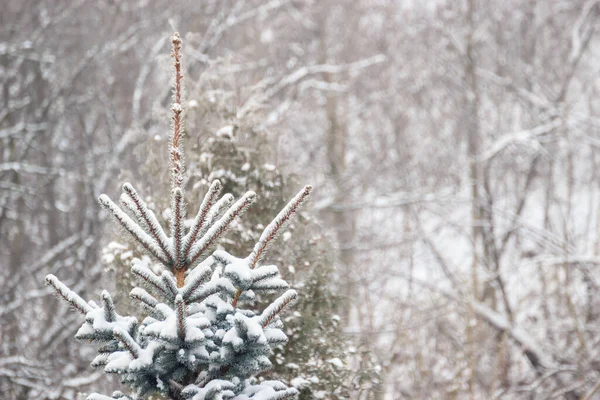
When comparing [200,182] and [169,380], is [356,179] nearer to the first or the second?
[200,182]

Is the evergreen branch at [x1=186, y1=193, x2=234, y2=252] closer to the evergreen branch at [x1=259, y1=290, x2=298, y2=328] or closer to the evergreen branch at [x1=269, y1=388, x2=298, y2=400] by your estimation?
the evergreen branch at [x1=259, y1=290, x2=298, y2=328]

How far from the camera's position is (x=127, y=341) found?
1.80m

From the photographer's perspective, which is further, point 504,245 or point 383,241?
point 383,241

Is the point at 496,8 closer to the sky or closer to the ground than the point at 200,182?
closer to the sky

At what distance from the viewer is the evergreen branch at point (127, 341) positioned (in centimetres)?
175

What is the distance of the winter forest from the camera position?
199cm

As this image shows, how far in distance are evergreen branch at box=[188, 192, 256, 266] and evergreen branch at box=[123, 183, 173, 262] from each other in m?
0.10

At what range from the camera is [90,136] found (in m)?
10.5

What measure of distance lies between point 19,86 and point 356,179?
23.1 feet

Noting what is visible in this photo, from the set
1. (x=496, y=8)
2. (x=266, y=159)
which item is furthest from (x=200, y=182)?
(x=496, y=8)

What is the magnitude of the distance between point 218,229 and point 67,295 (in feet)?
1.76

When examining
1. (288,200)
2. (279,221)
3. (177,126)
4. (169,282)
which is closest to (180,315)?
(169,282)

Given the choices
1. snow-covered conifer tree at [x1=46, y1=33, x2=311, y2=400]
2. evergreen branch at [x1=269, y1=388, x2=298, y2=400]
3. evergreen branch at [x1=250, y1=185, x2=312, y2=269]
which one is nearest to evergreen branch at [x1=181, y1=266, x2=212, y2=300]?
snow-covered conifer tree at [x1=46, y1=33, x2=311, y2=400]

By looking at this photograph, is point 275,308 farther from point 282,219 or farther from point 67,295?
point 67,295
